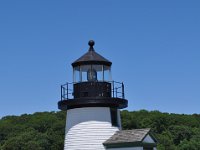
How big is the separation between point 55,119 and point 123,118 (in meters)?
16.5

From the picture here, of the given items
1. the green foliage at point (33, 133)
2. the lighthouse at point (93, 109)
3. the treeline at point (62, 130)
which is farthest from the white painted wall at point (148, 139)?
the green foliage at point (33, 133)

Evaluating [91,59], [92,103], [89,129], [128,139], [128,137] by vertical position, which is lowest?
[128,139]

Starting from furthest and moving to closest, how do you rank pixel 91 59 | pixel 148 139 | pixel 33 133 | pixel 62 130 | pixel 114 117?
pixel 62 130 < pixel 33 133 < pixel 114 117 < pixel 91 59 < pixel 148 139

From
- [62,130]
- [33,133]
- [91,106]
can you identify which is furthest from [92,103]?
[62,130]

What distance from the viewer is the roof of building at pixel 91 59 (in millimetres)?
23891

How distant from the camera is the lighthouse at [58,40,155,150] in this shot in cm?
2316

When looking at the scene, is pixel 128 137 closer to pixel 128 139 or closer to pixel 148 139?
pixel 128 139

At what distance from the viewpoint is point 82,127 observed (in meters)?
23.6

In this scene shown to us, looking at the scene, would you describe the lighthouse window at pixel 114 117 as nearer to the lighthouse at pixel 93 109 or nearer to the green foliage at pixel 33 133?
the lighthouse at pixel 93 109

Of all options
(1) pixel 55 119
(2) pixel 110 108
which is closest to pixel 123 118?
(1) pixel 55 119

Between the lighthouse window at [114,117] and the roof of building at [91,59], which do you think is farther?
the lighthouse window at [114,117]

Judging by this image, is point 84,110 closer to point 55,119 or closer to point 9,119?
point 55,119

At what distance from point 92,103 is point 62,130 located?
5448cm

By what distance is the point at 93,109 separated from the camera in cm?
2369
